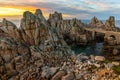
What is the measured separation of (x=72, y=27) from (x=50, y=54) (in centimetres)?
6781

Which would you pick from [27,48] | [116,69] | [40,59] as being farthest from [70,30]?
[116,69]

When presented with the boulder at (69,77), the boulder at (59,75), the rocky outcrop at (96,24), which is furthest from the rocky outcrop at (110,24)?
the boulder at (69,77)

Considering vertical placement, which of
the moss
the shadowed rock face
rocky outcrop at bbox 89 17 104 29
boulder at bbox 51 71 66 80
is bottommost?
rocky outcrop at bbox 89 17 104 29

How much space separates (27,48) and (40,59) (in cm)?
459

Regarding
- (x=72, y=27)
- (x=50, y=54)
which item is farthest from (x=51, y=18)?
(x=50, y=54)

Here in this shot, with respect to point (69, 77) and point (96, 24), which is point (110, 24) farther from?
point (69, 77)

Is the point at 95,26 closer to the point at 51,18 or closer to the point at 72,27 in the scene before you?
the point at 72,27

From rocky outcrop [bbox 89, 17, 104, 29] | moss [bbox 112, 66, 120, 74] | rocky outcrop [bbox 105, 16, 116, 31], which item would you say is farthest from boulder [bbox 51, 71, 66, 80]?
rocky outcrop [bbox 89, 17, 104, 29]

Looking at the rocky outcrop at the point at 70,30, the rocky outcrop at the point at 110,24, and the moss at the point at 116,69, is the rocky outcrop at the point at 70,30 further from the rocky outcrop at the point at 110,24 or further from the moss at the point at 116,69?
the moss at the point at 116,69

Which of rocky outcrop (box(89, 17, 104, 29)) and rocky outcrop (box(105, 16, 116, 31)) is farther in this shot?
rocky outcrop (box(89, 17, 104, 29))

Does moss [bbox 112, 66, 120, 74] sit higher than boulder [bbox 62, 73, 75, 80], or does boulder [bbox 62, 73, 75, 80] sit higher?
moss [bbox 112, 66, 120, 74]

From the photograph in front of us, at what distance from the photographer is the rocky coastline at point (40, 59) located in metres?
52.5

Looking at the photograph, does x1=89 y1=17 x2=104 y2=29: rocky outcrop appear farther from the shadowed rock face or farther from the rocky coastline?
the rocky coastline

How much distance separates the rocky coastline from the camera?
172 feet
